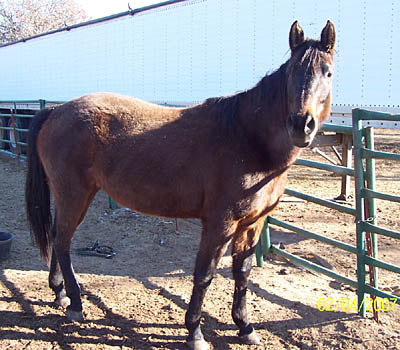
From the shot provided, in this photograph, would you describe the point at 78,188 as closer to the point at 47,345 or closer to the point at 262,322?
the point at 47,345

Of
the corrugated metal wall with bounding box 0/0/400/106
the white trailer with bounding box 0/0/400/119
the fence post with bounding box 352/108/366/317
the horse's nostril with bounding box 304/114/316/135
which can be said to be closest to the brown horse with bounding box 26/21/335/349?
the horse's nostril with bounding box 304/114/316/135

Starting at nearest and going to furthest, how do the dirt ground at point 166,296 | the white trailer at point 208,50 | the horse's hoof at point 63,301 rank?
the dirt ground at point 166,296, the horse's hoof at point 63,301, the white trailer at point 208,50

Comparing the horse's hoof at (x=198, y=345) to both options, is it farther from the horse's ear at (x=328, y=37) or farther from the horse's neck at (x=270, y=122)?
the horse's ear at (x=328, y=37)

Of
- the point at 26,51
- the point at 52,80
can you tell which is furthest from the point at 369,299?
the point at 26,51

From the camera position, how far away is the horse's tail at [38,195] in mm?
3752

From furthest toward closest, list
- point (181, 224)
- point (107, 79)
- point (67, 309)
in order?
point (107, 79) → point (181, 224) → point (67, 309)

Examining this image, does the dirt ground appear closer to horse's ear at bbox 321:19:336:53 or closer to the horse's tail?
the horse's tail

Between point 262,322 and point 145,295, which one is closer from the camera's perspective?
point 262,322

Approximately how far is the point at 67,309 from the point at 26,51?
15.9m

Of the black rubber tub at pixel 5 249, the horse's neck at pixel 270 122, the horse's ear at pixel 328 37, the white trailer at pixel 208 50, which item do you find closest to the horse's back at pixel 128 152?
the horse's neck at pixel 270 122

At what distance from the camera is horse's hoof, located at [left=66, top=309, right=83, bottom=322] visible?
3324mm

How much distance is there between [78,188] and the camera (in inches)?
134

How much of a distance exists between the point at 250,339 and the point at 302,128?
1845 millimetres

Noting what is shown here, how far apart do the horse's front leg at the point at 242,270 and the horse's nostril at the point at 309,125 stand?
1.15m
